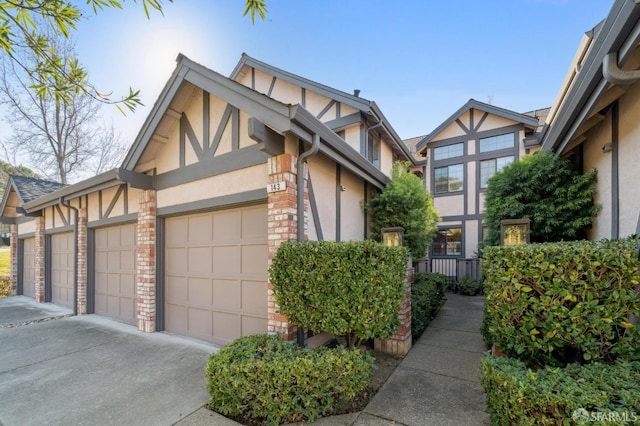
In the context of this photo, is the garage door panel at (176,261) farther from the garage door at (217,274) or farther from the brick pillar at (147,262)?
the brick pillar at (147,262)

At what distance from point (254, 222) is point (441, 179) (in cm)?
1107

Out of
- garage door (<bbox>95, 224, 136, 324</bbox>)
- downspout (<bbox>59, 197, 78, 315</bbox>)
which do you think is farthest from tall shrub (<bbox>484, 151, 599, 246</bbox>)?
downspout (<bbox>59, 197, 78, 315</bbox>)

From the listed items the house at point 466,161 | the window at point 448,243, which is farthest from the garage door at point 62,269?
the window at point 448,243

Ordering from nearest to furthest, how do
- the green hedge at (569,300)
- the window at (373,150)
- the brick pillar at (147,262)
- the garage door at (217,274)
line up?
1. the green hedge at (569,300)
2. the garage door at (217,274)
3. the brick pillar at (147,262)
4. the window at (373,150)

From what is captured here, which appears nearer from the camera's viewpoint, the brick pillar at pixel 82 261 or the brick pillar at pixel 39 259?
the brick pillar at pixel 82 261

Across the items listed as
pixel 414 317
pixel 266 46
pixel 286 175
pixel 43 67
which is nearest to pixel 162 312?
pixel 286 175

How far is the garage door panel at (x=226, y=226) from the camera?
512cm

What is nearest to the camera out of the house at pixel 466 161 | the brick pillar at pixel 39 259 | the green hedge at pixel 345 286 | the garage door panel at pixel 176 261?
the green hedge at pixel 345 286

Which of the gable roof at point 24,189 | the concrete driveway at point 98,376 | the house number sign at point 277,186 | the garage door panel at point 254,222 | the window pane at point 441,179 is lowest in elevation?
the concrete driveway at point 98,376

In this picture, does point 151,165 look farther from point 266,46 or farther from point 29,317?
point 29,317

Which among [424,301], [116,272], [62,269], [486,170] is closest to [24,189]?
[62,269]

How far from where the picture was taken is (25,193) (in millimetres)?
10617

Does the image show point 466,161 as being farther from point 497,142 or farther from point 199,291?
point 199,291

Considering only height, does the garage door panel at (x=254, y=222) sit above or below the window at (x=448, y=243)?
above
